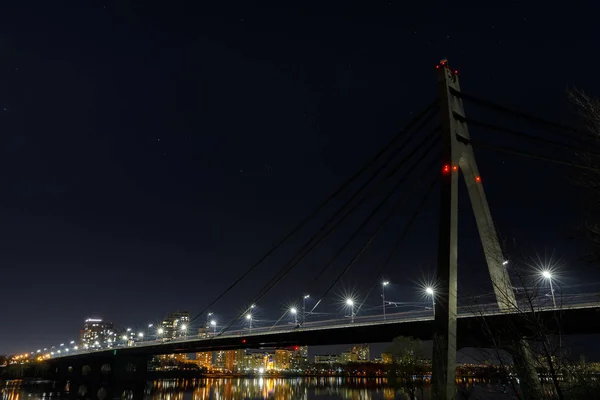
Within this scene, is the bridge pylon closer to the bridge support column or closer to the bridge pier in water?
the bridge support column

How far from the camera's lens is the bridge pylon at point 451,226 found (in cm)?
2145

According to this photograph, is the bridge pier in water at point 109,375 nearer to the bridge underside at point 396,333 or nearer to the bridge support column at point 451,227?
the bridge underside at point 396,333

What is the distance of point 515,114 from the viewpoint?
2484cm

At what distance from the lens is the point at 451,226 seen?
23094mm

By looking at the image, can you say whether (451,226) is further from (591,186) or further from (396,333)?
(396,333)

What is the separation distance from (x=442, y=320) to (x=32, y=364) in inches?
4347

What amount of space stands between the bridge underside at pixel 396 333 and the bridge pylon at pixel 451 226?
1724mm

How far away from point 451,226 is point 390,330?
66.8ft

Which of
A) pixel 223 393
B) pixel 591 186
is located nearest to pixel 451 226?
pixel 591 186

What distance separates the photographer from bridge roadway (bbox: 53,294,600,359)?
25625mm

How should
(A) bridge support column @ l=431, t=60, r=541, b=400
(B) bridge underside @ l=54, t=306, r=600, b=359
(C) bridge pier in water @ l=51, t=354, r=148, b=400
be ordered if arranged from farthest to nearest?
(C) bridge pier in water @ l=51, t=354, r=148, b=400, (B) bridge underside @ l=54, t=306, r=600, b=359, (A) bridge support column @ l=431, t=60, r=541, b=400

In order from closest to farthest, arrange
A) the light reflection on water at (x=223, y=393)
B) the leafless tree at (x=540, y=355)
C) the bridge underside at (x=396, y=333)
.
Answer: the leafless tree at (x=540, y=355) < the bridge underside at (x=396, y=333) < the light reflection on water at (x=223, y=393)

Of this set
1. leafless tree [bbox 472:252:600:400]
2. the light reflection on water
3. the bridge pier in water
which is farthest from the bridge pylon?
the bridge pier in water

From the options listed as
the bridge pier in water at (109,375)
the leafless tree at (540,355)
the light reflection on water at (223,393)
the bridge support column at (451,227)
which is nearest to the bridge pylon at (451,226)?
the bridge support column at (451,227)
